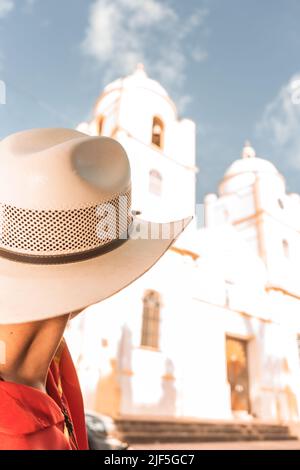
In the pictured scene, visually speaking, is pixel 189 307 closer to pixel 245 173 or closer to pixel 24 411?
pixel 245 173

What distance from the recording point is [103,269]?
31.4 inches

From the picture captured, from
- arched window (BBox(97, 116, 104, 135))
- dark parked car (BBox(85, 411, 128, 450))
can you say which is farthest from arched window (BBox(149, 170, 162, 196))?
dark parked car (BBox(85, 411, 128, 450))

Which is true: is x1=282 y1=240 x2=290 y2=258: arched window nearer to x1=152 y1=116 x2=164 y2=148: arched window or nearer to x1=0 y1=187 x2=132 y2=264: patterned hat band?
x1=152 y1=116 x2=164 y2=148: arched window

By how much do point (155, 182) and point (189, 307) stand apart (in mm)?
5310

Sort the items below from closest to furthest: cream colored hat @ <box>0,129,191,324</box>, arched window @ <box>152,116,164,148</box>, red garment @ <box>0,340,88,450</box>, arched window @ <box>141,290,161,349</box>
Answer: red garment @ <box>0,340,88,450</box>
cream colored hat @ <box>0,129,191,324</box>
arched window @ <box>141,290,161,349</box>
arched window @ <box>152,116,164,148</box>

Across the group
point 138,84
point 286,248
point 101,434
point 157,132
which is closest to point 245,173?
point 286,248

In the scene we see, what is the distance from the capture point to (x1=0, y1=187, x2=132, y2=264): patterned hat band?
74cm

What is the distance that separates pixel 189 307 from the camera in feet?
41.2

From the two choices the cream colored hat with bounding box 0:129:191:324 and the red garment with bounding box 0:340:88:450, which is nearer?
the red garment with bounding box 0:340:88:450

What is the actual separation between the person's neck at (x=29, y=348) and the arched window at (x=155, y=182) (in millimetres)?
13189

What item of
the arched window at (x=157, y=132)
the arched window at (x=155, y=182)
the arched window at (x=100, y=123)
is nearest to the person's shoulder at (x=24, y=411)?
the arched window at (x=155, y=182)

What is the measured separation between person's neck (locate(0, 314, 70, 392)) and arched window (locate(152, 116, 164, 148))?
15.2 metres

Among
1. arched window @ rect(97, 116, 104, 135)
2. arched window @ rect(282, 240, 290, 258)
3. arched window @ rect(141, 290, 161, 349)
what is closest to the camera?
arched window @ rect(141, 290, 161, 349)
